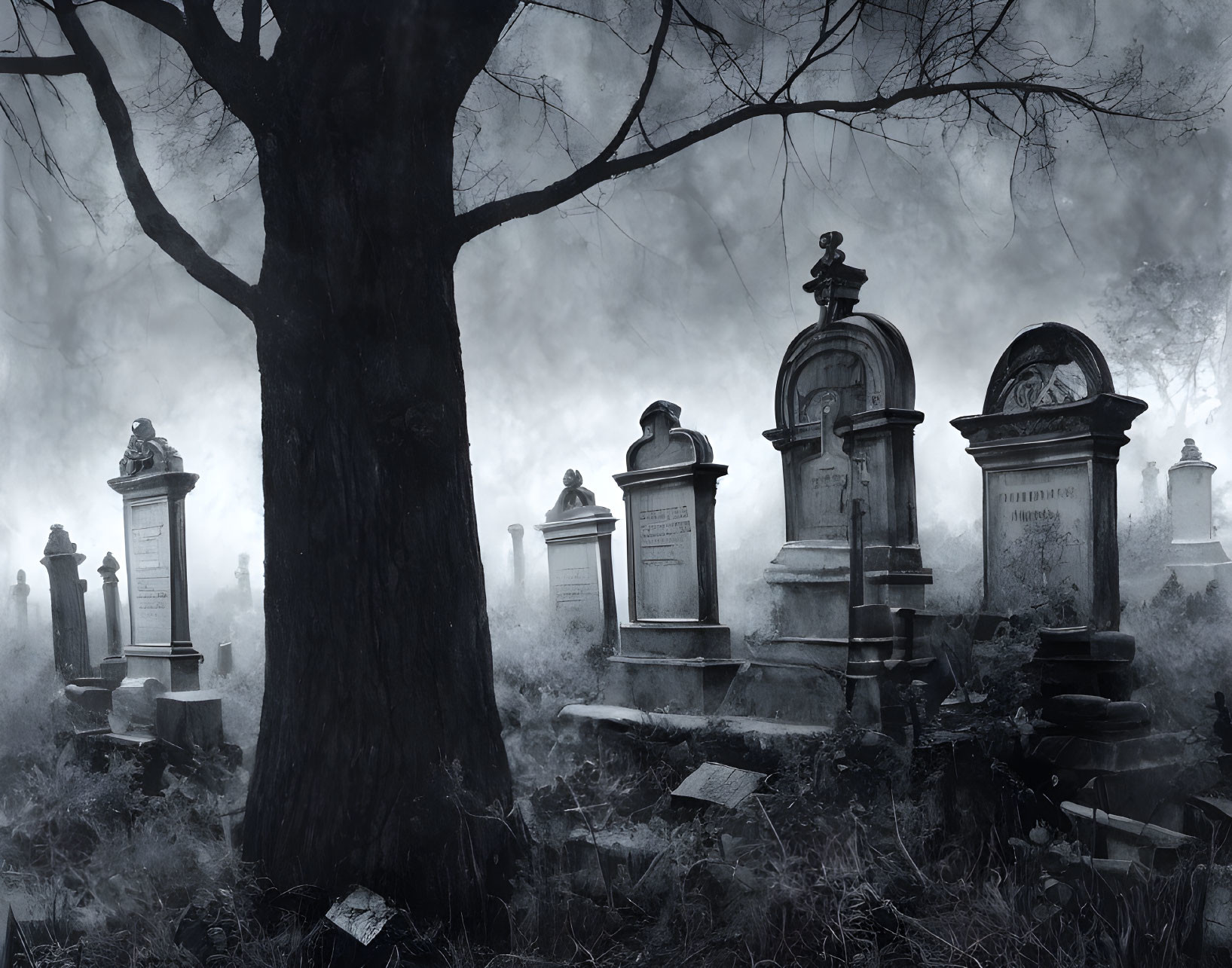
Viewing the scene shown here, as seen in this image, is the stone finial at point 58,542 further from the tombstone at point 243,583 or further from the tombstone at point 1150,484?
the tombstone at point 1150,484

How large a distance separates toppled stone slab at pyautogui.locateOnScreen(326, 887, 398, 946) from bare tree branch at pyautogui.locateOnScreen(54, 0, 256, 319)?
263cm

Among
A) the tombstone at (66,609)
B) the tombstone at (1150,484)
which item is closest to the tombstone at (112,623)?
the tombstone at (66,609)

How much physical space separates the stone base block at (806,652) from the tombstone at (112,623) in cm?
635

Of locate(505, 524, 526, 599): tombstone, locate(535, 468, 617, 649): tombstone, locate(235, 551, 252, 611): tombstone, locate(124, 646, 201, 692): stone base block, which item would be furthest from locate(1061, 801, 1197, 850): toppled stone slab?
locate(235, 551, 252, 611): tombstone

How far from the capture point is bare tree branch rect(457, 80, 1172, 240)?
4.62m

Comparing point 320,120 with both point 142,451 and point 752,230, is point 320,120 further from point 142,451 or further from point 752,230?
point 752,230

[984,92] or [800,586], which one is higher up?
[984,92]

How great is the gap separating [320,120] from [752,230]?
15.7m

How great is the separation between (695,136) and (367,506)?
267 cm

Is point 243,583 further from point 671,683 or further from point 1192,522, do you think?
point 1192,522

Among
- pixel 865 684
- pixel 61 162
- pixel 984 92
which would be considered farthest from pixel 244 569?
pixel 984 92

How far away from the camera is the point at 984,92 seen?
5.80 m

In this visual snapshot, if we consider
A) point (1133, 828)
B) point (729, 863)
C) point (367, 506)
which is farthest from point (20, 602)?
point (1133, 828)

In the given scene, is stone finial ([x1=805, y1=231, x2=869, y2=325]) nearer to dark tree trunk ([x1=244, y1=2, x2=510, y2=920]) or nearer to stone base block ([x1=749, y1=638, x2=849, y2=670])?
stone base block ([x1=749, y1=638, x2=849, y2=670])
